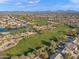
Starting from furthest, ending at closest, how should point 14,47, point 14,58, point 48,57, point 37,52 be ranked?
point 14,47 < point 37,52 < point 48,57 < point 14,58

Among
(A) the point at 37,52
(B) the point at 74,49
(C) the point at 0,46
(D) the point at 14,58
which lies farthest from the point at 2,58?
(B) the point at 74,49

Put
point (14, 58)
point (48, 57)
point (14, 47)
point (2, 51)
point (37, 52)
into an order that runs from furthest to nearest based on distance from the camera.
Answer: point (14, 47), point (2, 51), point (37, 52), point (48, 57), point (14, 58)

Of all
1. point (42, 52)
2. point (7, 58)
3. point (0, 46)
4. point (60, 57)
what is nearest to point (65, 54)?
point (60, 57)

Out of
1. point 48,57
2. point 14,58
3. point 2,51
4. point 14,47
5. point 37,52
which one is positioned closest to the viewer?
point 14,58

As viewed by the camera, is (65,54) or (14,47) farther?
(14,47)

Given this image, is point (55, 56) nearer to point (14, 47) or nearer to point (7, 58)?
point (7, 58)

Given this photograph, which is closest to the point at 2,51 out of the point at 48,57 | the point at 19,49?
the point at 19,49

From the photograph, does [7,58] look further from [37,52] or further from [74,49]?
[74,49]

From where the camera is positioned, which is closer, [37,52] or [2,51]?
[37,52]

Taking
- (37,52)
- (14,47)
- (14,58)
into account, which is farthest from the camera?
(14,47)
